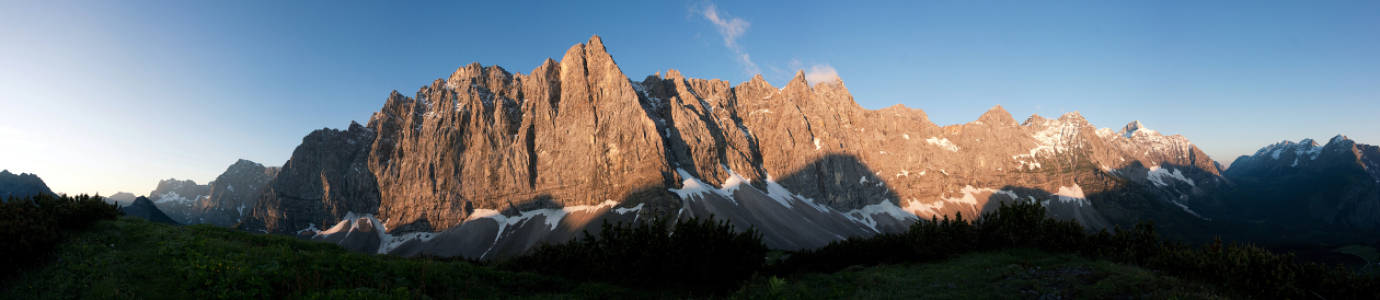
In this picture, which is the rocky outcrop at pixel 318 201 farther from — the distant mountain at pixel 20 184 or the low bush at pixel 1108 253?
the low bush at pixel 1108 253

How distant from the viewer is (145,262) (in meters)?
12.1

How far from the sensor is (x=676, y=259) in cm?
1902

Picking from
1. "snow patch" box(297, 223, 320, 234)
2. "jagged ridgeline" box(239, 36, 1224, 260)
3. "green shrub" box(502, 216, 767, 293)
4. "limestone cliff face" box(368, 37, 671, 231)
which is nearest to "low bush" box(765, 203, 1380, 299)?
"green shrub" box(502, 216, 767, 293)

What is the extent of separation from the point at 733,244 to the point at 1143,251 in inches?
599

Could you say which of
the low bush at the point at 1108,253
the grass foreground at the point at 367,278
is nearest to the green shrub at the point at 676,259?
the grass foreground at the point at 367,278

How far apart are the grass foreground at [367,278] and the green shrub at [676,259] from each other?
2.91 ft

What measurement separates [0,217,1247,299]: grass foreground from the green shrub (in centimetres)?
89

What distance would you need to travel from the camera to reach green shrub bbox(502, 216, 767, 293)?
19.0 m

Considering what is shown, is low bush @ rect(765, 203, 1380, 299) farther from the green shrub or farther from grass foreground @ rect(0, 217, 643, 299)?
grass foreground @ rect(0, 217, 643, 299)

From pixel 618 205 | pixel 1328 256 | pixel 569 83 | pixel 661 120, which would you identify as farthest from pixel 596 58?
pixel 1328 256

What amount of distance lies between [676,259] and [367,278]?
996 cm

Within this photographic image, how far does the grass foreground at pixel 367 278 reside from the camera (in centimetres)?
1038

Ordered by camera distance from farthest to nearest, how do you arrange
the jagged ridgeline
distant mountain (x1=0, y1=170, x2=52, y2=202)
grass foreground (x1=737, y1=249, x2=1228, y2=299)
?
1. distant mountain (x1=0, y1=170, x2=52, y2=202)
2. the jagged ridgeline
3. grass foreground (x1=737, y1=249, x2=1228, y2=299)

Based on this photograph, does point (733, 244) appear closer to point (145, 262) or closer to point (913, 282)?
point (913, 282)
